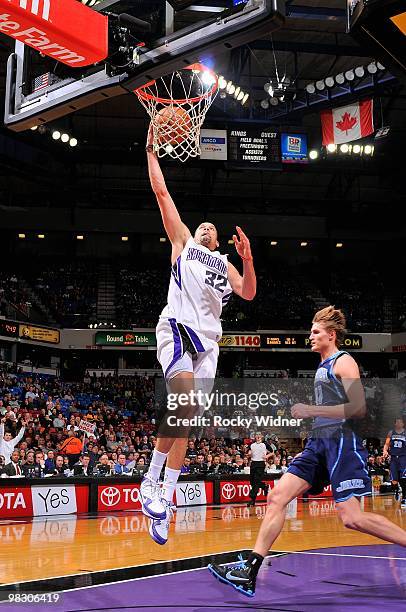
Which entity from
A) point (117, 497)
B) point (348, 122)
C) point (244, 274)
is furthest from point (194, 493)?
point (244, 274)

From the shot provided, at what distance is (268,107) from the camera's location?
734 inches

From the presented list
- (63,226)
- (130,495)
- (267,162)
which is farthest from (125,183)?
(130,495)

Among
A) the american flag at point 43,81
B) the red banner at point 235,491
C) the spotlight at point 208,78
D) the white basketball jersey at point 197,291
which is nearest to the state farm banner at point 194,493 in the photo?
the red banner at point 235,491

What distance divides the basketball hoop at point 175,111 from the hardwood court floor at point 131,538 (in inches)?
157

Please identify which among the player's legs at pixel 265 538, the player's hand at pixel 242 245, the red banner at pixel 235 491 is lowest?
the red banner at pixel 235 491

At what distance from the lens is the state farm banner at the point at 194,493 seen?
14922 mm

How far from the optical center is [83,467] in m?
14.1

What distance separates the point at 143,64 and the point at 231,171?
2094 cm

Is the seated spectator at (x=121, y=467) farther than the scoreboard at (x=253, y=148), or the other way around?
the scoreboard at (x=253, y=148)

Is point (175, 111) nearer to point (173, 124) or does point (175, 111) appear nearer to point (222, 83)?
point (173, 124)

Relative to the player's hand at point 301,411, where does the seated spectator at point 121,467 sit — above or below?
below

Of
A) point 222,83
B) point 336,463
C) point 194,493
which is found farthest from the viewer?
point 222,83

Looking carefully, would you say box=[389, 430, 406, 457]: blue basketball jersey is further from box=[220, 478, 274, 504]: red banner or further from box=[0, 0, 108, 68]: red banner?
box=[0, 0, 108, 68]: red banner

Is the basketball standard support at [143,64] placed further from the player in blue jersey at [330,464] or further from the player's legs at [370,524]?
the player's legs at [370,524]
